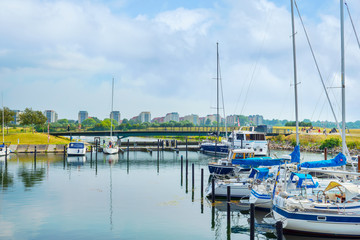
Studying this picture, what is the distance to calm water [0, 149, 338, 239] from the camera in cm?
2597

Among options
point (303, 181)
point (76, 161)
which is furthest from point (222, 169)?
point (76, 161)

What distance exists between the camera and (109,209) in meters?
32.4

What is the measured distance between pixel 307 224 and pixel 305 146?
8705 cm

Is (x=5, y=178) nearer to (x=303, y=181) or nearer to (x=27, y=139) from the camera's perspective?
(x=303, y=181)

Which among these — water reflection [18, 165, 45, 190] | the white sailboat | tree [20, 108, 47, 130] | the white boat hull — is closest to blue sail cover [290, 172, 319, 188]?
the white sailboat

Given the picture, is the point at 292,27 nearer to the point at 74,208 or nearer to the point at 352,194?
the point at 352,194

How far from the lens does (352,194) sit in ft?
78.6

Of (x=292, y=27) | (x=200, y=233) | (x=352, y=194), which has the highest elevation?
(x=292, y=27)

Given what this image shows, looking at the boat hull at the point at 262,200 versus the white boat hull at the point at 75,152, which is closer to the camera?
the boat hull at the point at 262,200

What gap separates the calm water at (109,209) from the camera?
85.2ft

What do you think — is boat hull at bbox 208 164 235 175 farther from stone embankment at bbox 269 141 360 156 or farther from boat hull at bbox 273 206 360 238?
stone embankment at bbox 269 141 360 156

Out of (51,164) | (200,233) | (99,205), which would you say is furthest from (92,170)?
(200,233)

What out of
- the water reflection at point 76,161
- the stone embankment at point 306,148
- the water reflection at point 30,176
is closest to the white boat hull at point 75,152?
the water reflection at point 76,161

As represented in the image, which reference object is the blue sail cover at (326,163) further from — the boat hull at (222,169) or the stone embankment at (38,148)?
the stone embankment at (38,148)
